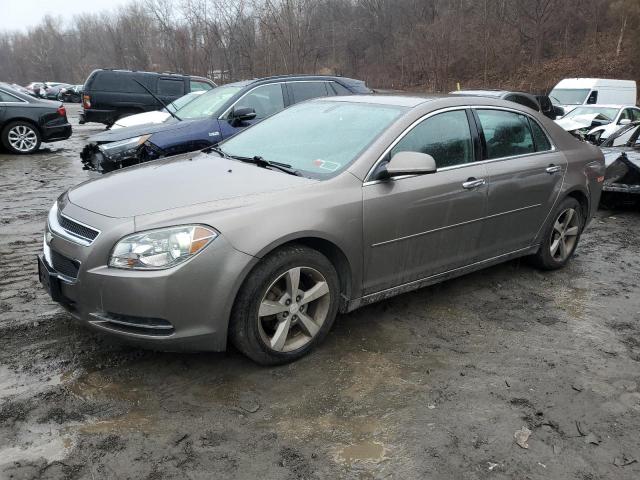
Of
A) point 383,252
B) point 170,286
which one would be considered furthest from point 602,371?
point 170,286

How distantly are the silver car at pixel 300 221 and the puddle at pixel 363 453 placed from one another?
0.81 meters

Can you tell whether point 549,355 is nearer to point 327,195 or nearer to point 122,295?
point 327,195

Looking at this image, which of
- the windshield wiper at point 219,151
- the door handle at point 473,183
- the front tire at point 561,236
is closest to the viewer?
the door handle at point 473,183

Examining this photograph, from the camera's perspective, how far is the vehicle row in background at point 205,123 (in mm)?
6730

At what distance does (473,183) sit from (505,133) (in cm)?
77

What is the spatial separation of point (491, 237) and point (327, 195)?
1.68 meters

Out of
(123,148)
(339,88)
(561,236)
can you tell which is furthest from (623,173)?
(123,148)

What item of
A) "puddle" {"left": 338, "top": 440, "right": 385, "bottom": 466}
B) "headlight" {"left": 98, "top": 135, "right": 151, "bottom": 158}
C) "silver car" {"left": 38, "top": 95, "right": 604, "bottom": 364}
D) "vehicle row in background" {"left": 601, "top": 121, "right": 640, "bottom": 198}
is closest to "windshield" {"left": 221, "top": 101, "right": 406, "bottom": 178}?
"silver car" {"left": 38, "top": 95, "right": 604, "bottom": 364}

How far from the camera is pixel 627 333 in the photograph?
12.7ft

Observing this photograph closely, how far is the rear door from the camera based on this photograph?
420 cm

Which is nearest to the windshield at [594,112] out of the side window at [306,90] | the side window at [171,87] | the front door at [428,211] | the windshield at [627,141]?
the windshield at [627,141]

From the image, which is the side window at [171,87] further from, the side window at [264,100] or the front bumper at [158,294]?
the front bumper at [158,294]

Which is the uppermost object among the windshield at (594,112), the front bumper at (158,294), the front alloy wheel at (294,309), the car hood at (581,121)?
the front bumper at (158,294)

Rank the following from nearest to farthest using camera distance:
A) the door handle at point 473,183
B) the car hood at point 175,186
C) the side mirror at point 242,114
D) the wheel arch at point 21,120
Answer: the car hood at point 175,186, the door handle at point 473,183, the side mirror at point 242,114, the wheel arch at point 21,120
